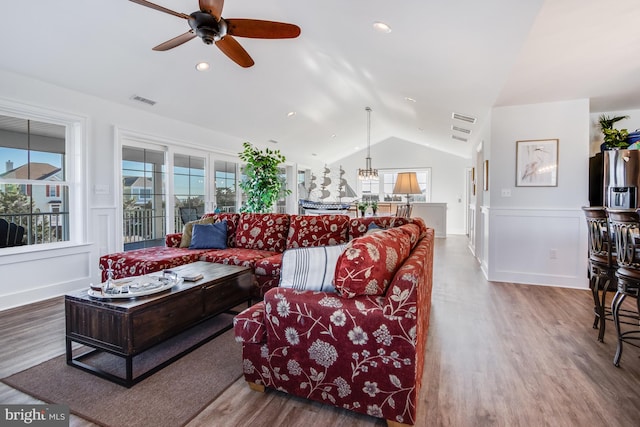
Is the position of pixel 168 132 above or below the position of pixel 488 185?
above

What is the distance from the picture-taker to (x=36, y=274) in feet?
11.1

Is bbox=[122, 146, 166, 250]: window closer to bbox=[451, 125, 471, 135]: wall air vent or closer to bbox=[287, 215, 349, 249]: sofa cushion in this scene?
bbox=[287, 215, 349, 249]: sofa cushion

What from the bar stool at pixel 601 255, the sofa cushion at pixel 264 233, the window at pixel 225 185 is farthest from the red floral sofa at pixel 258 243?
the window at pixel 225 185

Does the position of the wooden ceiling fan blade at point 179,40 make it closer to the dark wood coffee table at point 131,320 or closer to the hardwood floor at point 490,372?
the dark wood coffee table at point 131,320

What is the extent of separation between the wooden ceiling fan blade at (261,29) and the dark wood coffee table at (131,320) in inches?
73.9

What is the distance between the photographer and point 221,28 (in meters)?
2.22

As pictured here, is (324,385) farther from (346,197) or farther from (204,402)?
(346,197)

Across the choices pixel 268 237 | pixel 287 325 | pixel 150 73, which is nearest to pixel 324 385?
pixel 287 325

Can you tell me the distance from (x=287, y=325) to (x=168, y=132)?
13.7ft

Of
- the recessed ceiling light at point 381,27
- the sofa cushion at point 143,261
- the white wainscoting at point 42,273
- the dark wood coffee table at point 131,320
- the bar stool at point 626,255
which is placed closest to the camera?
the dark wood coffee table at point 131,320

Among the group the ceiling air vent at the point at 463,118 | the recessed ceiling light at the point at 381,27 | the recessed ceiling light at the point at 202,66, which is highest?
the recessed ceiling light at the point at 202,66

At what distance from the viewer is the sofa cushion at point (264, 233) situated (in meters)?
3.91

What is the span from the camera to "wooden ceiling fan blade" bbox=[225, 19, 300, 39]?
2.31 metres

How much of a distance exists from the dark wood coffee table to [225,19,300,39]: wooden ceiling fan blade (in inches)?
Answer: 73.9
